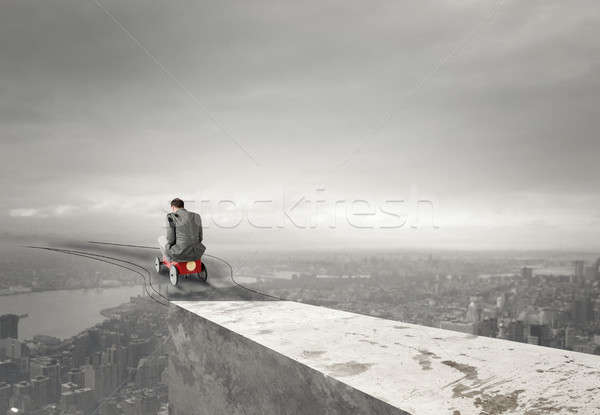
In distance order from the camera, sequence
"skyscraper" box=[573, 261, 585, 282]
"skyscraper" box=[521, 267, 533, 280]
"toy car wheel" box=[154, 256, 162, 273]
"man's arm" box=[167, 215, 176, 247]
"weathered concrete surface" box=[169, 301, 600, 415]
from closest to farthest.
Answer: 1. "weathered concrete surface" box=[169, 301, 600, 415]
2. "man's arm" box=[167, 215, 176, 247]
3. "toy car wheel" box=[154, 256, 162, 273]
4. "skyscraper" box=[573, 261, 585, 282]
5. "skyscraper" box=[521, 267, 533, 280]

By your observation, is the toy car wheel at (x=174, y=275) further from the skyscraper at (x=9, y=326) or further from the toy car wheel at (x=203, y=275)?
the skyscraper at (x=9, y=326)

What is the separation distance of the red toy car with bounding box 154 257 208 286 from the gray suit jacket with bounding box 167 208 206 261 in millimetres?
76

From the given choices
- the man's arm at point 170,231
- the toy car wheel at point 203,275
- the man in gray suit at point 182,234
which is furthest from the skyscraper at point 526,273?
the man's arm at point 170,231

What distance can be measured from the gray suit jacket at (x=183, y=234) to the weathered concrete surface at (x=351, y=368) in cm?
64

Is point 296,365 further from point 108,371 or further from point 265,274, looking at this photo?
point 108,371

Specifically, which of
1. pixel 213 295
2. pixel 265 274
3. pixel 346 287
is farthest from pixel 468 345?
pixel 346 287

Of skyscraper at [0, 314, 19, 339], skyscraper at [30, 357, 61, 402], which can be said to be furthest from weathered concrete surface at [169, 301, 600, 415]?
skyscraper at [0, 314, 19, 339]

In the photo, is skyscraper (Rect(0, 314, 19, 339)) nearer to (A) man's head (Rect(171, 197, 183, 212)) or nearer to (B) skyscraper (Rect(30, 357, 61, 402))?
(B) skyscraper (Rect(30, 357, 61, 402))

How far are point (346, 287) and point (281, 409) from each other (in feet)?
13.1

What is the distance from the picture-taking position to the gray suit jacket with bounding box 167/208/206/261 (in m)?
3.86

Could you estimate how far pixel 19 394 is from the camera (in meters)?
4.58

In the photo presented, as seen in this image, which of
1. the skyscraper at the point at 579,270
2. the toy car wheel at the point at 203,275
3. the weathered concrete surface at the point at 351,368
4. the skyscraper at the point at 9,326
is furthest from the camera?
the skyscraper at the point at 579,270

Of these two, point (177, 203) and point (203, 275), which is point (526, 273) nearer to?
point (203, 275)

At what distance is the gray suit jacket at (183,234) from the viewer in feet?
12.7
